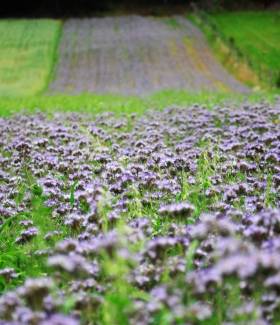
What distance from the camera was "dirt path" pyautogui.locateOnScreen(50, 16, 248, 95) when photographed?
3734 cm

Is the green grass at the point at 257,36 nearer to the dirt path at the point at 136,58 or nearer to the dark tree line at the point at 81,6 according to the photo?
the dirt path at the point at 136,58

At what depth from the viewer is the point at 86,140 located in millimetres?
10430

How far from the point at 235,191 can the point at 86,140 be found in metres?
4.16

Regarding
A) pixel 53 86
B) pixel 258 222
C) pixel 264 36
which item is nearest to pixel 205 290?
pixel 258 222

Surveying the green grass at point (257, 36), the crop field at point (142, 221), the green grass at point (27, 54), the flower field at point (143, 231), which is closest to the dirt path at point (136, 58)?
the green grass at point (27, 54)

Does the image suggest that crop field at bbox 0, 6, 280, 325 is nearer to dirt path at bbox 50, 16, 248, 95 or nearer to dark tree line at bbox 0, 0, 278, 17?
dirt path at bbox 50, 16, 248, 95

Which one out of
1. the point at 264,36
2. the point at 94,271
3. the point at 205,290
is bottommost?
the point at 264,36

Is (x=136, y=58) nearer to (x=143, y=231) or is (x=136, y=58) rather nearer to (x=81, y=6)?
(x=81, y=6)

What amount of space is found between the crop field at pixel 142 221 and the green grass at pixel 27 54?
18.9 metres

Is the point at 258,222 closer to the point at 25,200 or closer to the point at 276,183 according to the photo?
the point at 276,183

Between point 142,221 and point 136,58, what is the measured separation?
42.9m

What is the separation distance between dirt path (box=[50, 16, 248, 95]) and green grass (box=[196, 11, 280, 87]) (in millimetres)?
2255

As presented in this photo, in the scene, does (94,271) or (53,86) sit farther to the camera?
(53,86)

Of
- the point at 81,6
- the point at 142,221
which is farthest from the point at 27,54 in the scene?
the point at 142,221
